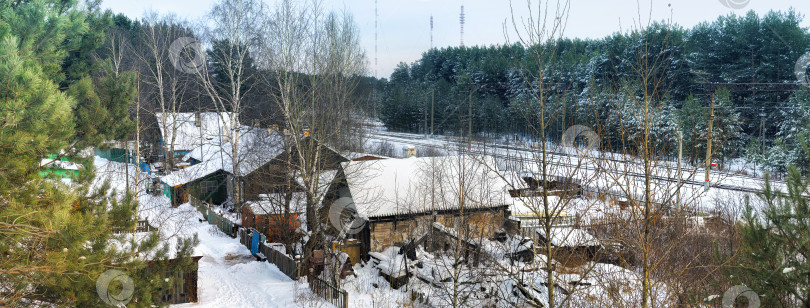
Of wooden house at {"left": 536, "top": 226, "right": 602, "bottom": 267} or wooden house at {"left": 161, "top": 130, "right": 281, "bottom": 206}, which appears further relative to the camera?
wooden house at {"left": 161, "top": 130, "right": 281, "bottom": 206}

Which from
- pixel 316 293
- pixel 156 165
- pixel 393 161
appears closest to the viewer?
pixel 316 293

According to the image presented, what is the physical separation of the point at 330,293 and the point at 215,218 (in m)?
12.8

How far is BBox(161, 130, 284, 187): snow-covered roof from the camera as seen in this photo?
88.4 ft

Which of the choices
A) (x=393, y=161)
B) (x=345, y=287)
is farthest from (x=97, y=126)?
(x=393, y=161)

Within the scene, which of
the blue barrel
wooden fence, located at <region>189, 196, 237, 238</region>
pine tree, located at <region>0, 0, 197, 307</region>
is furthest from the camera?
wooden fence, located at <region>189, 196, 237, 238</region>

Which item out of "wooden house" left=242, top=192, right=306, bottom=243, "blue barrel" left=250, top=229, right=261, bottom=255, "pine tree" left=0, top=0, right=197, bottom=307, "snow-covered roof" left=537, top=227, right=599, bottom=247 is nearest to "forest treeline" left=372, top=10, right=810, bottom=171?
"snow-covered roof" left=537, top=227, right=599, bottom=247

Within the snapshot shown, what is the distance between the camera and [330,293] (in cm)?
1498

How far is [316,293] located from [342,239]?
2.95 m

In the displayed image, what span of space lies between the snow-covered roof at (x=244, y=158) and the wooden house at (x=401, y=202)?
7.09m

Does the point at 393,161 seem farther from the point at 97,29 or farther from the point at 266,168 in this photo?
the point at 97,29

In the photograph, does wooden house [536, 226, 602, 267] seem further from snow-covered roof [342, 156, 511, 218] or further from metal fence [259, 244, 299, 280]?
metal fence [259, 244, 299, 280]

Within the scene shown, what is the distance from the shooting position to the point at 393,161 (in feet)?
70.2

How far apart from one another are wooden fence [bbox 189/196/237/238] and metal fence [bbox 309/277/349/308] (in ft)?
29.1

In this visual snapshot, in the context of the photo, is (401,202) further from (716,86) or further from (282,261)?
(716,86)
